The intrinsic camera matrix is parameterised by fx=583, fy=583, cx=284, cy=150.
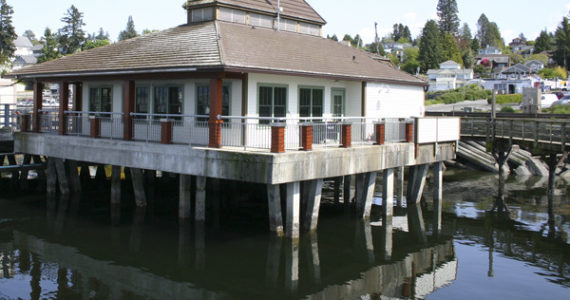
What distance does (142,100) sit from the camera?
23016mm

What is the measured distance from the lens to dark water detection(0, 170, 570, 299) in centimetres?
1473

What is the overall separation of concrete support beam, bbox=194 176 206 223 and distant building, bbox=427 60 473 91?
88.2 meters

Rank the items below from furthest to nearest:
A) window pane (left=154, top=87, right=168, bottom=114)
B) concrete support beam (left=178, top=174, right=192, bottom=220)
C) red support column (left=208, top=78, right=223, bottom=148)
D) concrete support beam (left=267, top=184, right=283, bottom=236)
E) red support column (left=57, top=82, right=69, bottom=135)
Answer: red support column (left=57, top=82, right=69, bottom=135) < window pane (left=154, top=87, right=168, bottom=114) < concrete support beam (left=178, top=174, right=192, bottom=220) < red support column (left=208, top=78, right=223, bottom=148) < concrete support beam (left=267, top=184, right=283, bottom=236)

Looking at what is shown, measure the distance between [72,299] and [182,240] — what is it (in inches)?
207

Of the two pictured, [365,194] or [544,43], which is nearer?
[365,194]

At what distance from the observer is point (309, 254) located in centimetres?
1744

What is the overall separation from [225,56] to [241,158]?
3684 millimetres

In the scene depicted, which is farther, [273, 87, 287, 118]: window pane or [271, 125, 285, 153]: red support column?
[273, 87, 287, 118]: window pane

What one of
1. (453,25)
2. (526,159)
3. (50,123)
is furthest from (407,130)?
(453,25)

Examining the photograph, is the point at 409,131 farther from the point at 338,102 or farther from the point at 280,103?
the point at 280,103

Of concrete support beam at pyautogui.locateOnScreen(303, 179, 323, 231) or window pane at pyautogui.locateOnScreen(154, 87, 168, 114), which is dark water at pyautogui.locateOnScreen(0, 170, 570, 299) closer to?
concrete support beam at pyautogui.locateOnScreen(303, 179, 323, 231)

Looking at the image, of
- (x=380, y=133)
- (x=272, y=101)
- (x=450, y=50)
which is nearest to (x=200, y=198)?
(x=272, y=101)

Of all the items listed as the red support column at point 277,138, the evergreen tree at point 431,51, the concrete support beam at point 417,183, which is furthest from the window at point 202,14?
the evergreen tree at point 431,51

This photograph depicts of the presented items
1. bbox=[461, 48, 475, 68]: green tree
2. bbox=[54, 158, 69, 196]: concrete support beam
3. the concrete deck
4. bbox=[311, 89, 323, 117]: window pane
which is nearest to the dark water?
bbox=[54, 158, 69, 196]: concrete support beam
